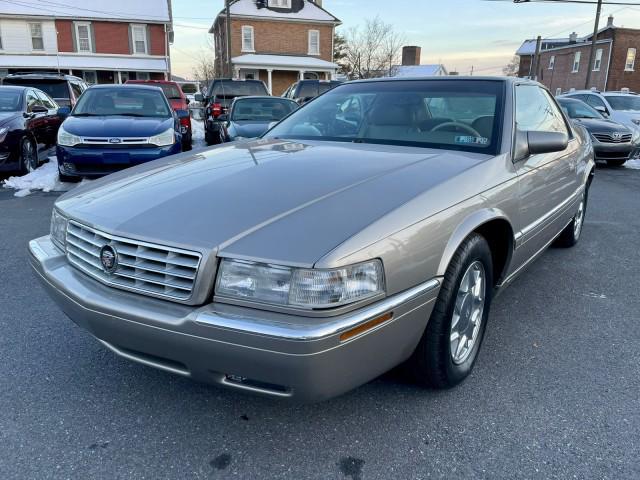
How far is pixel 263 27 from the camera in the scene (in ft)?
113

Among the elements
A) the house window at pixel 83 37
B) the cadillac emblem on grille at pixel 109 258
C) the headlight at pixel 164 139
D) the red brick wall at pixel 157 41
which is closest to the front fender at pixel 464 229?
the cadillac emblem on grille at pixel 109 258

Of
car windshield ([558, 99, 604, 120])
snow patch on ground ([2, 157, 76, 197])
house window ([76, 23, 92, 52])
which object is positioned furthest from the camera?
house window ([76, 23, 92, 52])

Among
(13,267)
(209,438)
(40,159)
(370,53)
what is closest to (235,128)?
(40,159)

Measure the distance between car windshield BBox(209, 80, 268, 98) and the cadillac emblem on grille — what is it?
531 inches

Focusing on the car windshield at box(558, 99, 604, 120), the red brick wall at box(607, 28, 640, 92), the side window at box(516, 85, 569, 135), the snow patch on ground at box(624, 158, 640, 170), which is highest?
the red brick wall at box(607, 28, 640, 92)

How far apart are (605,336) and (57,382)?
3155 millimetres

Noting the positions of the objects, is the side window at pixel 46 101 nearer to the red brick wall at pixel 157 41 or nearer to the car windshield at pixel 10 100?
the car windshield at pixel 10 100

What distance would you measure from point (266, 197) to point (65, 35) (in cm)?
3315

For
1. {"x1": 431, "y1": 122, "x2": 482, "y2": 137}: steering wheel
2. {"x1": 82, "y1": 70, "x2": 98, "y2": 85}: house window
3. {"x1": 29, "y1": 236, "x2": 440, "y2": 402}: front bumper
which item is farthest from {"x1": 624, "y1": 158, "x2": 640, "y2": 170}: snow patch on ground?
{"x1": 82, "y1": 70, "x2": 98, "y2": 85}: house window

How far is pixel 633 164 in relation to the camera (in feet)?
37.0

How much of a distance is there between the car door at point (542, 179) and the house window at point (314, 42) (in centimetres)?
3391

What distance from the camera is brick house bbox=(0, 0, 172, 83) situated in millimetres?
28547

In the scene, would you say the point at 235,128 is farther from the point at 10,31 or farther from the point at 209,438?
the point at 10,31

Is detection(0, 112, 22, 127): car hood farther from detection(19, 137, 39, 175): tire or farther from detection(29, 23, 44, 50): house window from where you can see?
detection(29, 23, 44, 50): house window
